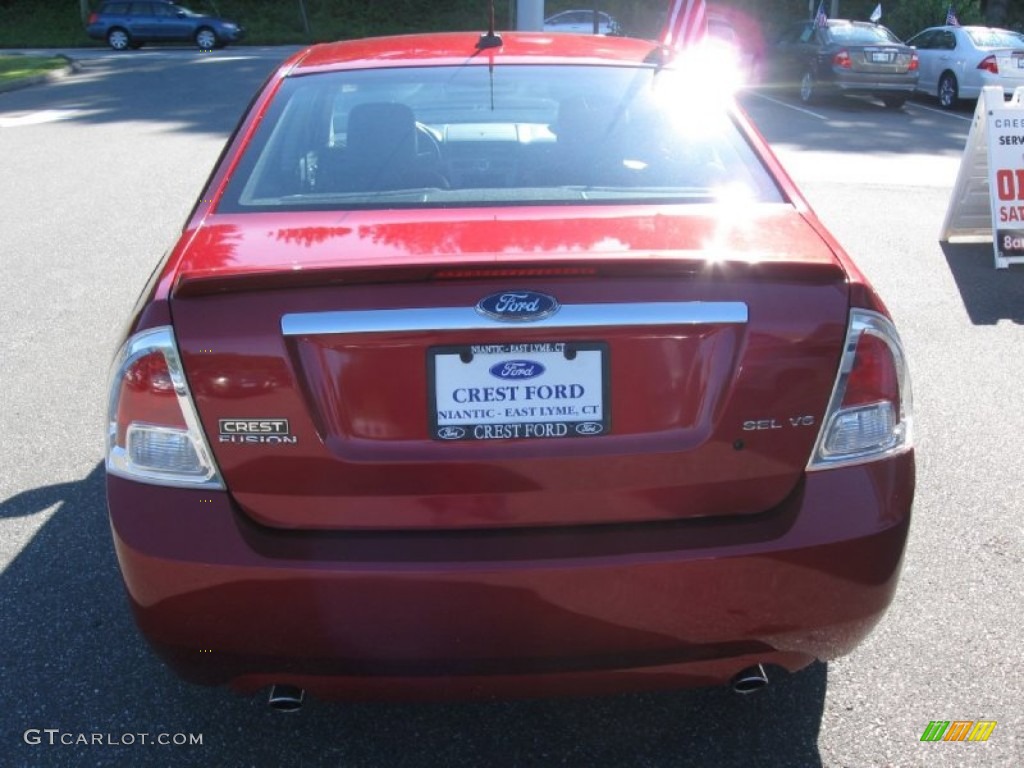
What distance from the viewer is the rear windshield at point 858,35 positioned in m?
19.3

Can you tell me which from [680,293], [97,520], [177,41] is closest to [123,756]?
[97,520]

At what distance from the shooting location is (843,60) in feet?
61.7

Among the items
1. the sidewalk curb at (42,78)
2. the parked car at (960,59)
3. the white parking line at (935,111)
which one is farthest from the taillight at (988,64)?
the sidewalk curb at (42,78)

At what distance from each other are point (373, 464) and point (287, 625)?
383 millimetres

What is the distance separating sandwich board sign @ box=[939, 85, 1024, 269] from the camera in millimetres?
8047

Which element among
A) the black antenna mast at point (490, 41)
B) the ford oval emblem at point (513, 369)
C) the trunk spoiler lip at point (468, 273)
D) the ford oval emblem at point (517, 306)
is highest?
the black antenna mast at point (490, 41)

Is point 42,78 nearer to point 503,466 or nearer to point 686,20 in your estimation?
point 686,20

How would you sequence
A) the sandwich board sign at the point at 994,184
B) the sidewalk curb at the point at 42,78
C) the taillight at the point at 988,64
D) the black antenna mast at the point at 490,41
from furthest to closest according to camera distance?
the sidewalk curb at the point at 42,78, the taillight at the point at 988,64, the sandwich board sign at the point at 994,184, the black antenna mast at the point at 490,41

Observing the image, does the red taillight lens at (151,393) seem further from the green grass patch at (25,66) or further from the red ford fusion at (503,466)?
the green grass patch at (25,66)

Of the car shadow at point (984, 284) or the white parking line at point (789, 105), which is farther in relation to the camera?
the white parking line at point (789, 105)

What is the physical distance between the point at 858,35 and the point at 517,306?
19.2 m

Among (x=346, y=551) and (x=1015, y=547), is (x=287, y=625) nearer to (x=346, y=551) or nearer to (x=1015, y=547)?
(x=346, y=551)
